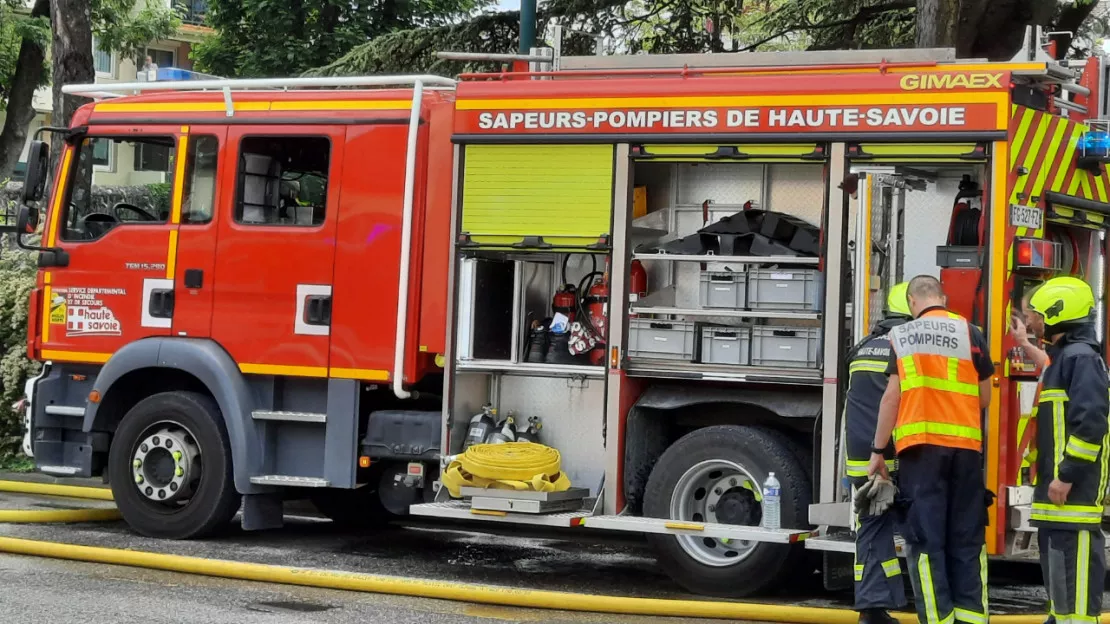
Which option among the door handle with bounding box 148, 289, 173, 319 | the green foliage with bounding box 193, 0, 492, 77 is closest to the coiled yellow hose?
the door handle with bounding box 148, 289, 173, 319

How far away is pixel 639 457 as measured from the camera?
8.41 m

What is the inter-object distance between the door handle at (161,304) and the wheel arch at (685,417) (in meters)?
3.12

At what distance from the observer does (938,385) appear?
21.6ft

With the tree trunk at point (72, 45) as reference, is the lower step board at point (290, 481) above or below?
below

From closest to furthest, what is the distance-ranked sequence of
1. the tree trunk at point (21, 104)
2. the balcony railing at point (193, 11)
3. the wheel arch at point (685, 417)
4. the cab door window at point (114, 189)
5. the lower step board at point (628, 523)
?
the lower step board at point (628, 523)
the wheel arch at point (685, 417)
the cab door window at point (114, 189)
the tree trunk at point (21, 104)
the balcony railing at point (193, 11)

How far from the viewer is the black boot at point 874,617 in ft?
Answer: 22.5

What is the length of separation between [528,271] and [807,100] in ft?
6.82

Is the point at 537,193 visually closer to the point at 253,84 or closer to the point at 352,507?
the point at 253,84

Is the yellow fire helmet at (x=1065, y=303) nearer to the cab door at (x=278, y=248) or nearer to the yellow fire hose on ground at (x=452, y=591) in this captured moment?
the yellow fire hose on ground at (x=452, y=591)

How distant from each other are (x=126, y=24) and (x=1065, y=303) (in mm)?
28426

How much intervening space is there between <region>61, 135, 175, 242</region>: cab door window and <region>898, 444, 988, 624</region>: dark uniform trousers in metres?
5.26

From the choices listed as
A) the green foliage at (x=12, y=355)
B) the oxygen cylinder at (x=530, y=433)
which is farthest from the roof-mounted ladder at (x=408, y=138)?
the green foliage at (x=12, y=355)

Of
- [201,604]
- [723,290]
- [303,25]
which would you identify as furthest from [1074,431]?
[303,25]

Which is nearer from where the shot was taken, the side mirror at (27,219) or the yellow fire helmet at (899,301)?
the yellow fire helmet at (899,301)
